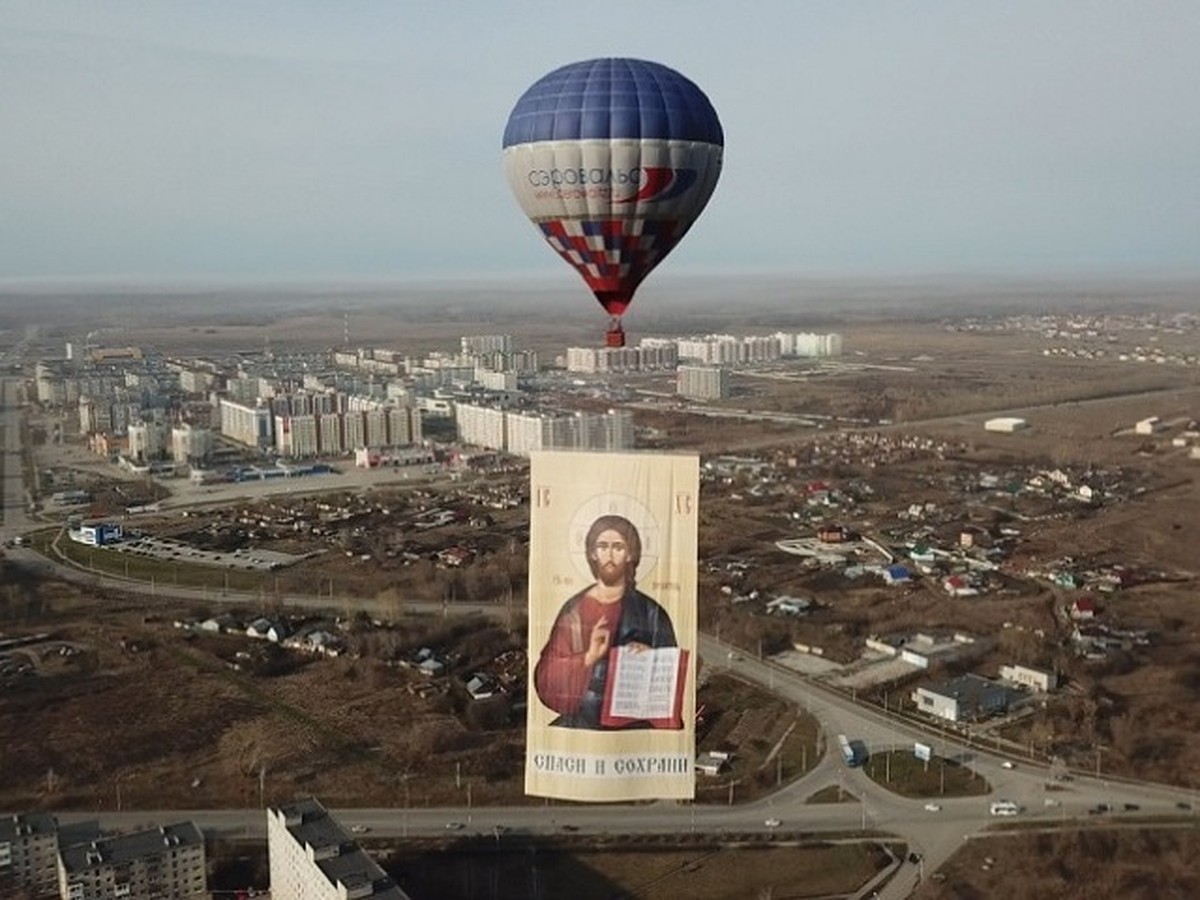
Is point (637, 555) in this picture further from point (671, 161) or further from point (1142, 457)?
point (1142, 457)

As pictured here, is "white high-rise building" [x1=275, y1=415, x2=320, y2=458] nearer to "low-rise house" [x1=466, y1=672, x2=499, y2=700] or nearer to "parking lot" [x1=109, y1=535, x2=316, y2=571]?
"parking lot" [x1=109, y1=535, x2=316, y2=571]

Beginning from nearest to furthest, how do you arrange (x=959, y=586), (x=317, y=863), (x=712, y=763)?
(x=317, y=863) < (x=712, y=763) < (x=959, y=586)

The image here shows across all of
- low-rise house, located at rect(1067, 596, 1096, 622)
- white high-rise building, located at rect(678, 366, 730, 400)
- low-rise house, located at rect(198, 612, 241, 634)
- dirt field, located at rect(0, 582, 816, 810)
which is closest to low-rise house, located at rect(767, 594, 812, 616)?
dirt field, located at rect(0, 582, 816, 810)

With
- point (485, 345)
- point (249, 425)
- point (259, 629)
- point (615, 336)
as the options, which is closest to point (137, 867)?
point (615, 336)

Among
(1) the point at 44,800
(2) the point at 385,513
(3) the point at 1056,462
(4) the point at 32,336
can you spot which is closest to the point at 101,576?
(2) the point at 385,513

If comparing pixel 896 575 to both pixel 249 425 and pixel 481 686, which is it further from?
pixel 249 425
